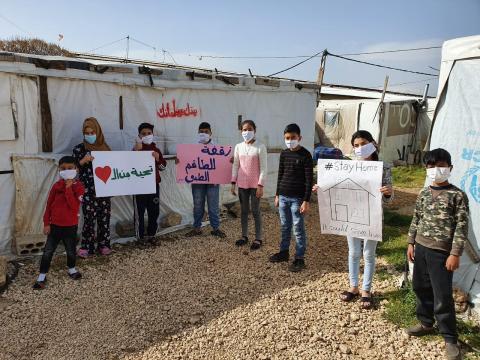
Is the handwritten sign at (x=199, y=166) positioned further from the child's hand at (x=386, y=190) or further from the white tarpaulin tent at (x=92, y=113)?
the child's hand at (x=386, y=190)

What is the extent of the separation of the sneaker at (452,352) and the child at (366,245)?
2.82 ft

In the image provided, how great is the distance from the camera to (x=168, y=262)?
5008 mm

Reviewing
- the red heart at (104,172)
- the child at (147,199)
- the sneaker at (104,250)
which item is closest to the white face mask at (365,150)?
the child at (147,199)

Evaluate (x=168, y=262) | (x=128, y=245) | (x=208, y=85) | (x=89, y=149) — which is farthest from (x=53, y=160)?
(x=208, y=85)

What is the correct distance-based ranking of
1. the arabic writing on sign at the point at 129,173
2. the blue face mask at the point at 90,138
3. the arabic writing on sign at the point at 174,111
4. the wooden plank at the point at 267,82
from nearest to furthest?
1. the blue face mask at the point at 90,138
2. the arabic writing on sign at the point at 129,173
3. the arabic writing on sign at the point at 174,111
4. the wooden plank at the point at 267,82

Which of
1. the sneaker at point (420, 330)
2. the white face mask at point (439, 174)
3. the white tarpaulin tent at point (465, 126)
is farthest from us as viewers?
the white tarpaulin tent at point (465, 126)

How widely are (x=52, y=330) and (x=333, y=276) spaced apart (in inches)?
119

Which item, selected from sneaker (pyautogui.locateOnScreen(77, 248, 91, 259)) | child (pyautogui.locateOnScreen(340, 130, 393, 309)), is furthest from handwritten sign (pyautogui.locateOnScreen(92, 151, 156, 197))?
child (pyautogui.locateOnScreen(340, 130, 393, 309))

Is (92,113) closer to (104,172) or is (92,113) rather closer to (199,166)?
(104,172)

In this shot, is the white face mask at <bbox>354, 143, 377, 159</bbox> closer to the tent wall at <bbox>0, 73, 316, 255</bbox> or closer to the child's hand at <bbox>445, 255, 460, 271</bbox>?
the child's hand at <bbox>445, 255, 460, 271</bbox>

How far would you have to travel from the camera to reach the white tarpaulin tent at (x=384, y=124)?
1424 cm

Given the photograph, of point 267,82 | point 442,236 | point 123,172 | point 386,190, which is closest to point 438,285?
point 442,236

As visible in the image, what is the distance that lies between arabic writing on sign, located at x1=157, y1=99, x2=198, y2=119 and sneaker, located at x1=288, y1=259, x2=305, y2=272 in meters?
3.17

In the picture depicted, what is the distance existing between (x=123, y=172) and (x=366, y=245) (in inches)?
124
